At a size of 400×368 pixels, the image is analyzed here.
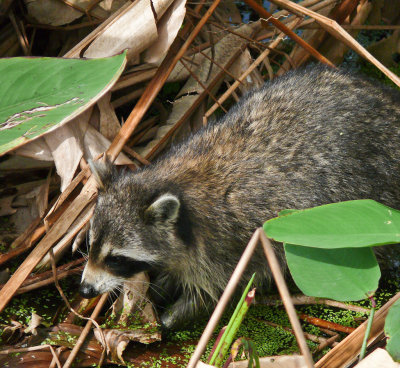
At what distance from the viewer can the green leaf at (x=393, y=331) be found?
99.3 inches

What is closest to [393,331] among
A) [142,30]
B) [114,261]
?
[114,261]

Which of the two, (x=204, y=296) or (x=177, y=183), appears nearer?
(x=177, y=183)

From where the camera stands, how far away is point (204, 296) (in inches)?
168

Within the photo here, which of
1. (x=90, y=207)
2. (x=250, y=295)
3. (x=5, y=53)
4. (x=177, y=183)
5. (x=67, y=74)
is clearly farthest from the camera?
(x=5, y=53)

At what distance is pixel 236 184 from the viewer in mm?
3879

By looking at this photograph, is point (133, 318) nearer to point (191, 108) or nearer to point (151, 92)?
point (151, 92)

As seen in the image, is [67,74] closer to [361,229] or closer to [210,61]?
[361,229]

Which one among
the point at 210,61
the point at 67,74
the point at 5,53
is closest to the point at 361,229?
the point at 67,74

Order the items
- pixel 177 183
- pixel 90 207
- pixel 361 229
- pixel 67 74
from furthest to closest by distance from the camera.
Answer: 1. pixel 90 207
2. pixel 177 183
3. pixel 67 74
4. pixel 361 229

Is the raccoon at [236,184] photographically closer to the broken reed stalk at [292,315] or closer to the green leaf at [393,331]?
the broken reed stalk at [292,315]

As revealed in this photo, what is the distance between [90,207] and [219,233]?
90cm

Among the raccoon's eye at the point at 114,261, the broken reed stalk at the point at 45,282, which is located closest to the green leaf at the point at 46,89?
the raccoon's eye at the point at 114,261

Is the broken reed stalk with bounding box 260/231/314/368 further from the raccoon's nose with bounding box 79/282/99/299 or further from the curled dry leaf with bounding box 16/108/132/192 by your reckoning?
the curled dry leaf with bounding box 16/108/132/192

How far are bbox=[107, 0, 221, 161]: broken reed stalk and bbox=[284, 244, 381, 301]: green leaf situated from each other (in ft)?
5.78
